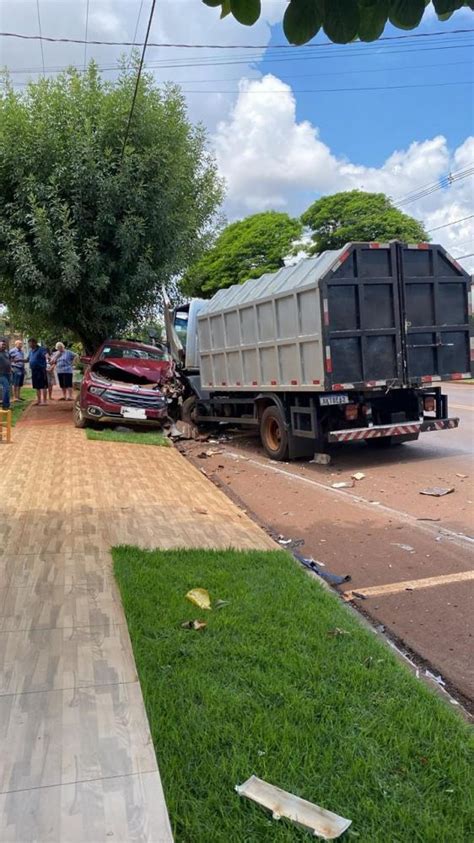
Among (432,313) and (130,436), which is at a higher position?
(432,313)

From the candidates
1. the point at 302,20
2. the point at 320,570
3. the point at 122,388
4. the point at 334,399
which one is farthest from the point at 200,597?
the point at 122,388

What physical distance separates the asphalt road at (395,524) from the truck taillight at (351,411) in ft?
2.54

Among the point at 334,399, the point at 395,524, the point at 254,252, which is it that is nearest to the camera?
the point at 395,524

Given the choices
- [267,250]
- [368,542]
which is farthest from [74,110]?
[267,250]

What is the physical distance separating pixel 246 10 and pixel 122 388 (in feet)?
33.8

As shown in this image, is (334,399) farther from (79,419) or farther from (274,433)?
(79,419)

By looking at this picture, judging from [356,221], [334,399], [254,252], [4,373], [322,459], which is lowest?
[322,459]

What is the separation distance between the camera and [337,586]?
4641 millimetres

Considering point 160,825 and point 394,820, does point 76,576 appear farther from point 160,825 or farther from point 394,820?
point 394,820

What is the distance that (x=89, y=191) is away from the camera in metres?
13.5

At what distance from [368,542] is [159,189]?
35.6 feet

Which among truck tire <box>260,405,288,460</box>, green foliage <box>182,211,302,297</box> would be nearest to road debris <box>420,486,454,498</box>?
truck tire <box>260,405,288,460</box>

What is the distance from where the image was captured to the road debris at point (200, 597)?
394cm

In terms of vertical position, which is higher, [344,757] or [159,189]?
[159,189]
